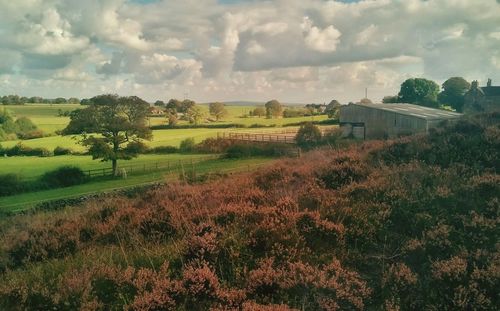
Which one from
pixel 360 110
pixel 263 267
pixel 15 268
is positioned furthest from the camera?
pixel 360 110

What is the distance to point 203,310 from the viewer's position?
5.11 meters

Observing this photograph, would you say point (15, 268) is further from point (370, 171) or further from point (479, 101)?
point (479, 101)

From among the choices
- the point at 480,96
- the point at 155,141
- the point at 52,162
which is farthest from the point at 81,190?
the point at 480,96

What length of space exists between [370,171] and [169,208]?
550 cm

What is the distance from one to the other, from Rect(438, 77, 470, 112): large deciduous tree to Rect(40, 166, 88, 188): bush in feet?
291

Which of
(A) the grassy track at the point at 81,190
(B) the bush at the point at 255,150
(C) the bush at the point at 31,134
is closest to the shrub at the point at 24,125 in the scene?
(C) the bush at the point at 31,134

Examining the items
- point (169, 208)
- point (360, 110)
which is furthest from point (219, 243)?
point (360, 110)

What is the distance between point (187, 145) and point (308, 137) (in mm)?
21866

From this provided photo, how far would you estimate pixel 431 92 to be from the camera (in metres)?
102

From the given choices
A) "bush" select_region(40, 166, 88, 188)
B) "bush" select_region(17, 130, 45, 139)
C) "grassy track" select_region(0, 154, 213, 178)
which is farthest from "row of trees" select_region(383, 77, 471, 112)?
"bush" select_region(17, 130, 45, 139)

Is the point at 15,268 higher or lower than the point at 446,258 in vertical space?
lower

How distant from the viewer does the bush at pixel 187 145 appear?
218ft

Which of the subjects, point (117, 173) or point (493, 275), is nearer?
point (493, 275)

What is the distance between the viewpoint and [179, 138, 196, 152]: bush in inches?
2616
